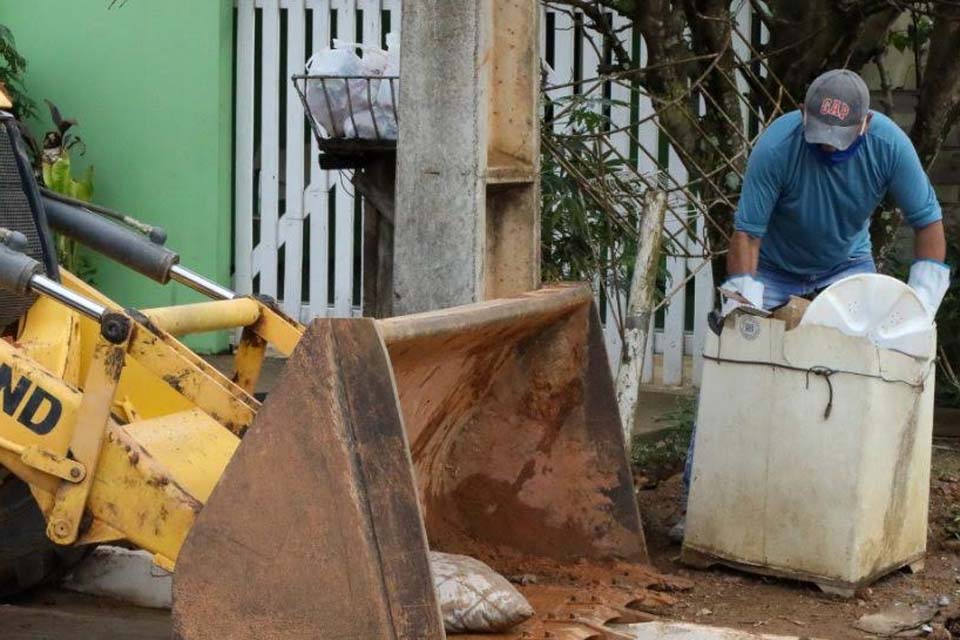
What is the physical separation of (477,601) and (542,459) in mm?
971

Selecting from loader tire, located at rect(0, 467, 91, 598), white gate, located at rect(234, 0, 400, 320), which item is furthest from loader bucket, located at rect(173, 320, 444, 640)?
→ white gate, located at rect(234, 0, 400, 320)

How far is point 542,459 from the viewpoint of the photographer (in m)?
5.03

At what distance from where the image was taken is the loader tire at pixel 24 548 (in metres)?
4.34

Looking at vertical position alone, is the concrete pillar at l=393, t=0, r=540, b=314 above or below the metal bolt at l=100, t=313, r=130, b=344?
above

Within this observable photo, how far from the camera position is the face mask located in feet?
18.1

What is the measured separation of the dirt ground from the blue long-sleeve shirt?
1179mm

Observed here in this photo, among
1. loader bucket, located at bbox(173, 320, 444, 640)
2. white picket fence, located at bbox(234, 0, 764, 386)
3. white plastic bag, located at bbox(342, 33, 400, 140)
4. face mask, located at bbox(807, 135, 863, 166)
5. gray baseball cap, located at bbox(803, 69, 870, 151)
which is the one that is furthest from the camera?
white picket fence, located at bbox(234, 0, 764, 386)

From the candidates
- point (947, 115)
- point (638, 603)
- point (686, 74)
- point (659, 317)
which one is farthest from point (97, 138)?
point (638, 603)

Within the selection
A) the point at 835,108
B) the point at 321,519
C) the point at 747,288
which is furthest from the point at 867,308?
the point at 321,519

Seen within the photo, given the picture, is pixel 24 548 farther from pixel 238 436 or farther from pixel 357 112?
pixel 357 112

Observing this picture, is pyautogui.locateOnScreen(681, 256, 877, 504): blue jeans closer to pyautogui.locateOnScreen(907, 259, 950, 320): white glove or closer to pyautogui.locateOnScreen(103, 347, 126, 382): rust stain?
pyautogui.locateOnScreen(907, 259, 950, 320): white glove

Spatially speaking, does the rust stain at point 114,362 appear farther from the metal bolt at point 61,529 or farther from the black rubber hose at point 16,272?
Result: the metal bolt at point 61,529

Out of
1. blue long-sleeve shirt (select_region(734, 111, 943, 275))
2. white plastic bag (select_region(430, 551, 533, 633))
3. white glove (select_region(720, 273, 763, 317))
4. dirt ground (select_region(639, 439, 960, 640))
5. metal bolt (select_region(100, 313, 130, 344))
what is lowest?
dirt ground (select_region(639, 439, 960, 640))

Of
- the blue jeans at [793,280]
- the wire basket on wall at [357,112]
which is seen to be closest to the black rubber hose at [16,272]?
the wire basket on wall at [357,112]
